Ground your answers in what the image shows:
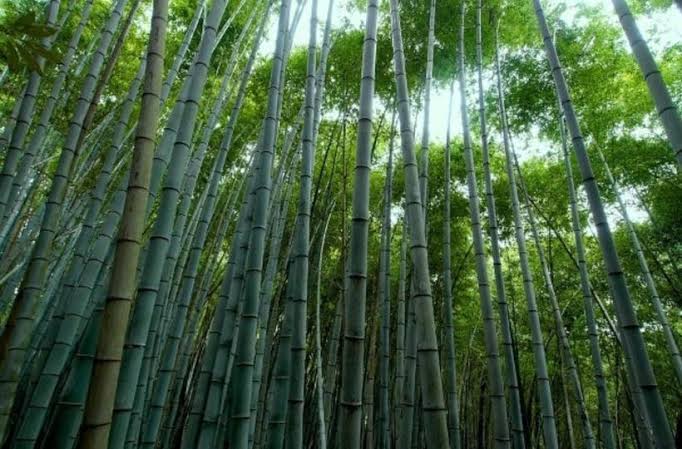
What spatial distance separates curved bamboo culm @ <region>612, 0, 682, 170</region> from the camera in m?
1.29

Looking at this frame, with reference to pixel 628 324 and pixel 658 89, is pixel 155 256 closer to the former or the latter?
pixel 628 324

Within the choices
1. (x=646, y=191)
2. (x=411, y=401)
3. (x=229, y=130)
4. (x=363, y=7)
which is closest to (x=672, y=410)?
(x=646, y=191)

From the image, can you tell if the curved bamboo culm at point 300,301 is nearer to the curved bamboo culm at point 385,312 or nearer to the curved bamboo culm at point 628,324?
the curved bamboo culm at point 628,324

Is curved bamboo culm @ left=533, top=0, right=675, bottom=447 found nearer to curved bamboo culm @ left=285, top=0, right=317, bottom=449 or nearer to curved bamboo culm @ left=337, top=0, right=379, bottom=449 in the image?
curved bamboo culm @ left=337, top=0, right=379, bottom=449

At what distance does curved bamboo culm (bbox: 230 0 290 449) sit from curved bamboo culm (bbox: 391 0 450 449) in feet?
2.02

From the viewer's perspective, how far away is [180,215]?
2.37 m

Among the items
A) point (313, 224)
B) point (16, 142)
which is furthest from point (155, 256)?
point (313, 224)

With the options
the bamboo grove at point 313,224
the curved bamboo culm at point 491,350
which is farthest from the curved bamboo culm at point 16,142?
the curved bamboo culm at point 491,350

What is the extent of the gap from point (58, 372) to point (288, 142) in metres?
1.99

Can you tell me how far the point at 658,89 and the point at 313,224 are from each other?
374cm

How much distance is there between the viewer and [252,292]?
168 centimetres

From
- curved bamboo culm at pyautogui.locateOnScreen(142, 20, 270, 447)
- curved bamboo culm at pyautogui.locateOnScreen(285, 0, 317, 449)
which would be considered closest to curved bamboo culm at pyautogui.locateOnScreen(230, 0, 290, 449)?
curved bamboo culm at pyautogui.locateOnScreen(285, 0, 317, 449)

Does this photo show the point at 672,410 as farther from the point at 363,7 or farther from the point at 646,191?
A: the point at 363,7

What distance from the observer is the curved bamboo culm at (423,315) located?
48.5 inches
